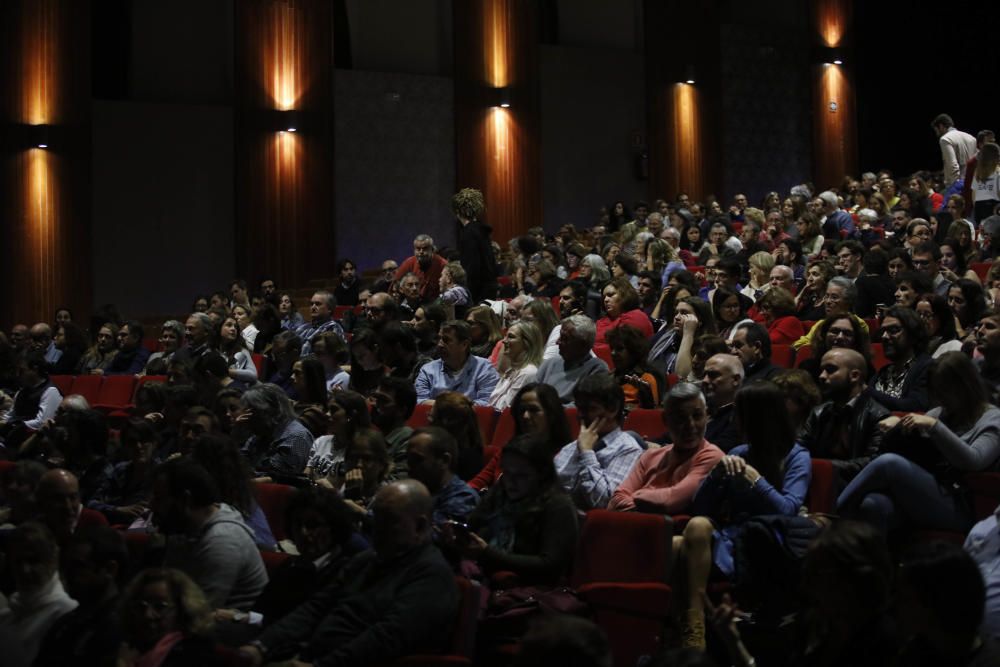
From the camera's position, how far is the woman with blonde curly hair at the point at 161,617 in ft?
8.75

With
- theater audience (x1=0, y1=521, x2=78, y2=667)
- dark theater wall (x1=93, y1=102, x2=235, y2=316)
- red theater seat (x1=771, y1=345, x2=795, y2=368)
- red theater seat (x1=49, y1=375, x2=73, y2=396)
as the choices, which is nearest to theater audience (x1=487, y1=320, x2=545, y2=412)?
red theater seat (x1=771, y1=345, x2=795, y2=368)

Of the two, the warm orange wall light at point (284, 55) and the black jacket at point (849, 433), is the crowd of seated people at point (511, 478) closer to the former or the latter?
the black jacket at point (849, 433)

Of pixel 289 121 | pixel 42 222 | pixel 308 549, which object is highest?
pixel 289 121

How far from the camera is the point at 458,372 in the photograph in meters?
5.52

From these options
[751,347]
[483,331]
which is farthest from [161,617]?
[483,331]

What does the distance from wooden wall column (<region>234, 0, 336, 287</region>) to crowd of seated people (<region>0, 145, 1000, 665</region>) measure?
5697mm

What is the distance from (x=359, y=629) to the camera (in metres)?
2.82

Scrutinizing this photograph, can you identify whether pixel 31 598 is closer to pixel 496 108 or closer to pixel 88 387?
pixel 88 387

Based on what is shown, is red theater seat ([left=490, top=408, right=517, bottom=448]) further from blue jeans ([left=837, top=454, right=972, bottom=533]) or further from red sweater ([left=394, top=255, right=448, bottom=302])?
red sweater ([left=394, top=255, right=448, bottom=302])

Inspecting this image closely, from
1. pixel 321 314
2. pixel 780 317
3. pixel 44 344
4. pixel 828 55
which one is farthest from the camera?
pixel 828 55

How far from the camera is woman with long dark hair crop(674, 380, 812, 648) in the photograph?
3.10 m

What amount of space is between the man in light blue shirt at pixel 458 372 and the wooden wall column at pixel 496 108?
7.27 meters

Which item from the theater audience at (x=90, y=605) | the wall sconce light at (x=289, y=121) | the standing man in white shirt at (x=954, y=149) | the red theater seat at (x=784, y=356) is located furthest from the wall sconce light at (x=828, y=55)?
the theater audience at (x=90, y=605)

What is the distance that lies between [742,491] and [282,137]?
30.7 ft
